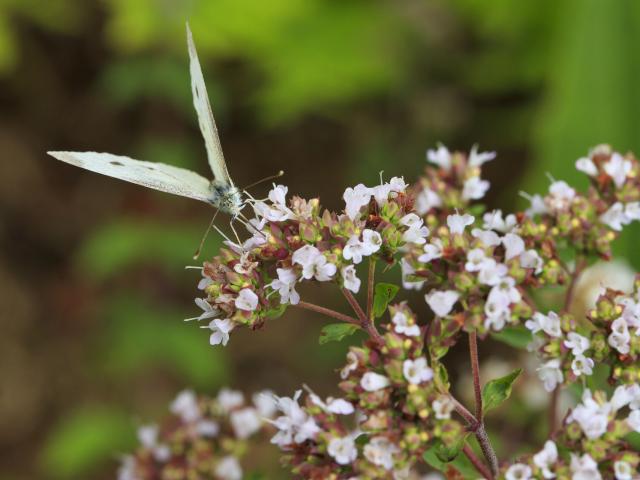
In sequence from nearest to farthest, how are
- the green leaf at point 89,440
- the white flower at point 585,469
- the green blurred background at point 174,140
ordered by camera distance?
the white flower at point 585,469
the green leaf at point 89,440
the green blurred background at point 174,140

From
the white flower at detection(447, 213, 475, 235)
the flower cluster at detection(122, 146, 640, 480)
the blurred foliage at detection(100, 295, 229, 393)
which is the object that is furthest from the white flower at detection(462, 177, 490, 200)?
the blurred foliage at detection(100, 295, 229, 393)

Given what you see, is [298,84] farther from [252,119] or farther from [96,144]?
[96,144]

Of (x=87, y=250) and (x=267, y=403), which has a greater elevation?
(x=87, y=250)

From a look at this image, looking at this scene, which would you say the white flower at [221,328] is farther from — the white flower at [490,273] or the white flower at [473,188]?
the white flower at [473,188]

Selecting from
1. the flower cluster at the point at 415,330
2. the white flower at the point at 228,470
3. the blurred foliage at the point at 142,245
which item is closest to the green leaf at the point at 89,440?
the blurred foliage at the point at 142,245

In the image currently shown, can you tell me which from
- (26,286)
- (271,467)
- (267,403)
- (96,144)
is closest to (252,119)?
(96,144)

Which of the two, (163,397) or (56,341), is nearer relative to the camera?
(163,397)
